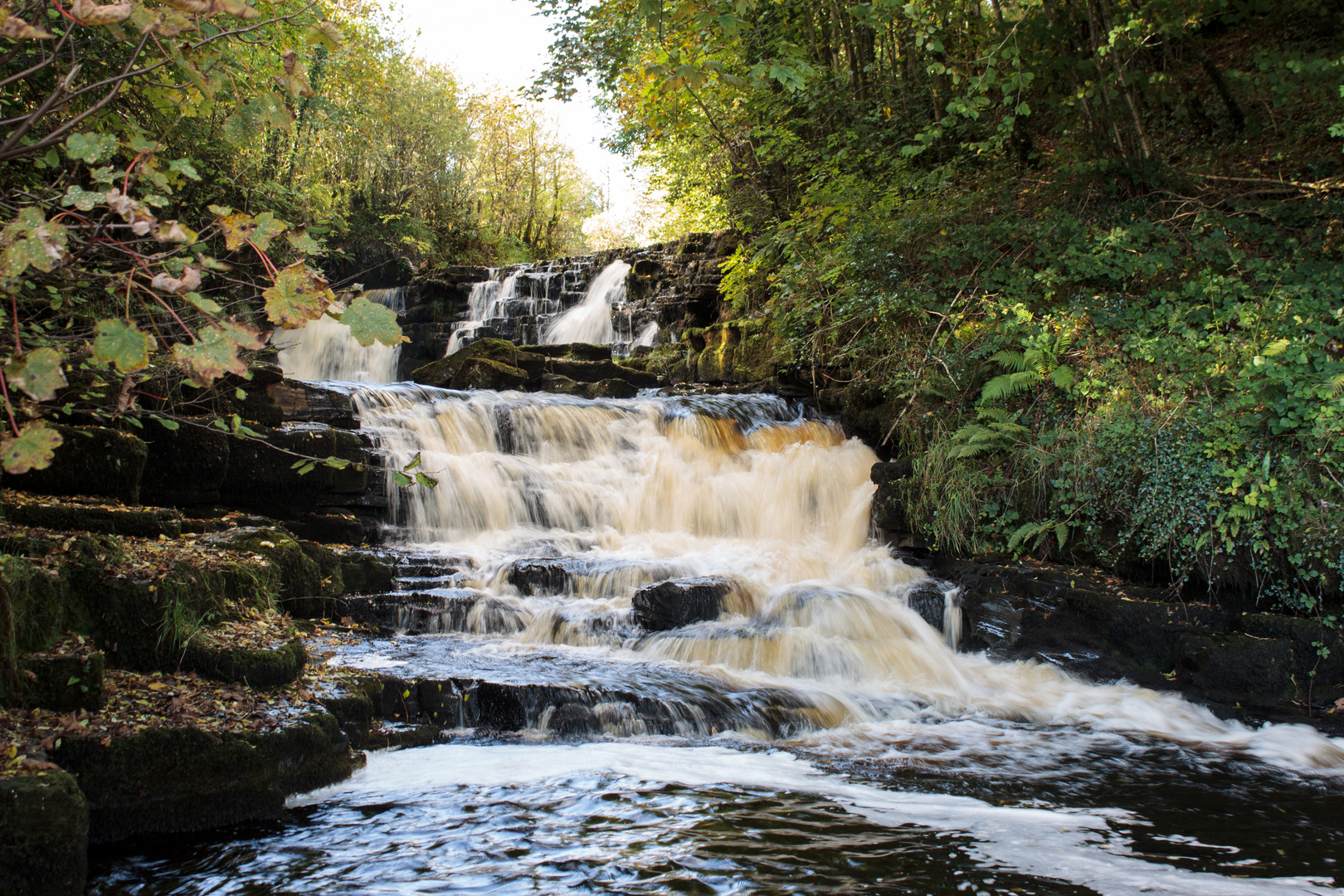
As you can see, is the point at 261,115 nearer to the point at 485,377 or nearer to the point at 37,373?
the point at 37,373

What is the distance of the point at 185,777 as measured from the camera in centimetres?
333

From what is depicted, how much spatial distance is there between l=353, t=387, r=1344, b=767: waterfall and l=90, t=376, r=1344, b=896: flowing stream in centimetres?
4

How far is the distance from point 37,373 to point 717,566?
735 cm

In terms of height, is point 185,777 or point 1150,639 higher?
point 1150,639

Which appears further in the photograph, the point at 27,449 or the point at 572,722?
the point at 572,722

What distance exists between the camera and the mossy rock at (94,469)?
5957mm

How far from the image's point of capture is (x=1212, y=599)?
21.7 feet

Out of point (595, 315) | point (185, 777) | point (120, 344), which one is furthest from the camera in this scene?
point (595, 315)

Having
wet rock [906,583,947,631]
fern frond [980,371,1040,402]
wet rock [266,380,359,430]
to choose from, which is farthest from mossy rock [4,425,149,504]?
fern frond [980,371,1040,402]

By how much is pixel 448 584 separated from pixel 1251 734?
6611 mm

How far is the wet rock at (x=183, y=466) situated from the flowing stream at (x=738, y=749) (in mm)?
1914

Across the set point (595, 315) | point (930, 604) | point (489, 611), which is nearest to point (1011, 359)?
point (930, 604)

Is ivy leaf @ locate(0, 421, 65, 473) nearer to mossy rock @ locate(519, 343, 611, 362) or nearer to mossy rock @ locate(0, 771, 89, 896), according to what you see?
mossy rock @ locate(0, 771, 89, 896)

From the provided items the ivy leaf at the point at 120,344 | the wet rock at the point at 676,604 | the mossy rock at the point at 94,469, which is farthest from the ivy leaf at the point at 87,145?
→ the wet rock at the point at 676,604
